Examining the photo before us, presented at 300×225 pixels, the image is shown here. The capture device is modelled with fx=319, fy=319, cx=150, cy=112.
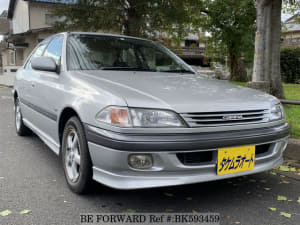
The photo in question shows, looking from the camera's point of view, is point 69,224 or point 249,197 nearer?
point 69,224

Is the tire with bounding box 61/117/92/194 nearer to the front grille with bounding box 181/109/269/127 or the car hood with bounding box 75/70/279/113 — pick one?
the car hood with bounding box 75/70/279/113

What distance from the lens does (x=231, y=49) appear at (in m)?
20.3

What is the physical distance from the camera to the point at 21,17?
25141 mm

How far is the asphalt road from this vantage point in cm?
259

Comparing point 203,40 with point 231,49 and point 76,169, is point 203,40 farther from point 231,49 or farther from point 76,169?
point 76,169

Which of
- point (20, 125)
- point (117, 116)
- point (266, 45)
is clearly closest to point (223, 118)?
point (117, 116)

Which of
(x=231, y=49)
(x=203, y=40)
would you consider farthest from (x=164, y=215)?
(x=203, y=40)

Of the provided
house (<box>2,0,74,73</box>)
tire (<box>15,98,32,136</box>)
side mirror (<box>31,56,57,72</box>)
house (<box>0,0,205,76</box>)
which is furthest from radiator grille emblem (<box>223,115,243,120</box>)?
house (<box>2,0,74,73</box>)

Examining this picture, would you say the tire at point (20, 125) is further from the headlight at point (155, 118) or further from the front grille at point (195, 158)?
the front grille at point (195, 158)

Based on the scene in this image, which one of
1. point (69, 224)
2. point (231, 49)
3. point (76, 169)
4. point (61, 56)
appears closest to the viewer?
point (69, 224)

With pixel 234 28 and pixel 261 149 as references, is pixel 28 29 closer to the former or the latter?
pixel 234 28

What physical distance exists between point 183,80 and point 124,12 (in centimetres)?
703

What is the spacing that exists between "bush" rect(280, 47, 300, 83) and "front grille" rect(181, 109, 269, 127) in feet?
60.5

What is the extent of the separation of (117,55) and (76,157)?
1415mm
